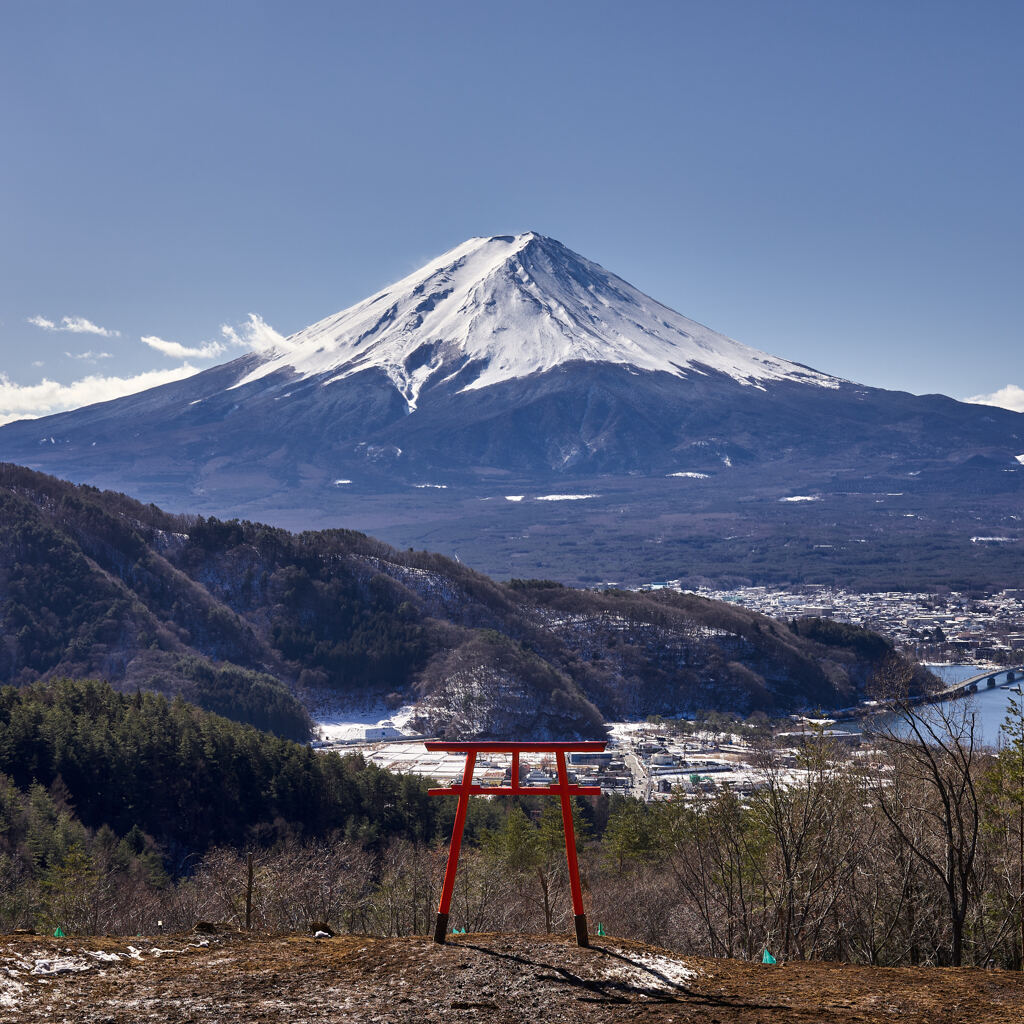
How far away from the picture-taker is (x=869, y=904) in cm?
1728

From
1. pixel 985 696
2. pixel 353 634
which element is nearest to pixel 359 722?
pixel 353 634

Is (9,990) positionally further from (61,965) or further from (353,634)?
(353,634)

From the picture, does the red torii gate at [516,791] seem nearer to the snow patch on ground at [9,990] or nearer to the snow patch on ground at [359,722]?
the snow patch on ground at [9,990]

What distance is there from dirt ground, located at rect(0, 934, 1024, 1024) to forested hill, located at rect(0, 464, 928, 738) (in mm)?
95251

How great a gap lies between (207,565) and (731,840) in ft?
434

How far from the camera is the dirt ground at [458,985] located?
27.9 ft

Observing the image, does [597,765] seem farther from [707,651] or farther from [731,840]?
[731,840]

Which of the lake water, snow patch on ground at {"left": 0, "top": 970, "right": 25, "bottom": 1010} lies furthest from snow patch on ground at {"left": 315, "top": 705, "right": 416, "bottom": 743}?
snow patch on ground at {"left": 0, "top": 970, "right": 25, "bottom": 1010}

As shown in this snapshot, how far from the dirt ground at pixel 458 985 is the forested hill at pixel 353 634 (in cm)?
9525

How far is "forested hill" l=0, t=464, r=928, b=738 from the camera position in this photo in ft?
365

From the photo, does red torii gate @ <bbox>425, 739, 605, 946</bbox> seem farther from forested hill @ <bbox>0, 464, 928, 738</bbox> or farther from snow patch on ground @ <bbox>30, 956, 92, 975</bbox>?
forested hill @ <bbox>0, 464, 928, 738</bbox>

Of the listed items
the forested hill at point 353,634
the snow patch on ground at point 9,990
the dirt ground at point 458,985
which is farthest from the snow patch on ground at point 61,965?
the forested hill at point 353,634

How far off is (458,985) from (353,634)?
397 ft

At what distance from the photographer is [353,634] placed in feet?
421
